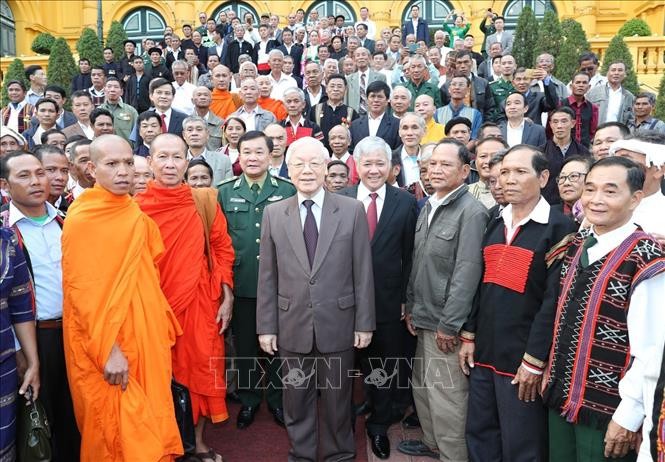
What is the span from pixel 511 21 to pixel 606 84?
1603cm

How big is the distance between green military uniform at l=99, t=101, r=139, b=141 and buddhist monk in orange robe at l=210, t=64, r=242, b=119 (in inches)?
43.0

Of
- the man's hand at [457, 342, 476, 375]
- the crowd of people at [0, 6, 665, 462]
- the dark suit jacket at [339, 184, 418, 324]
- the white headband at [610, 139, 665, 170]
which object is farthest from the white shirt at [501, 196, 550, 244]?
the dark suit jacket at [339, 184, 418, 324]

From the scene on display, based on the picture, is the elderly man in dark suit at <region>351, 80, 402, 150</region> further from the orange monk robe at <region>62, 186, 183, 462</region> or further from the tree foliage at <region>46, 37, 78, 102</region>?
the tree foliage at <region>46, 37, 78, 102</region>

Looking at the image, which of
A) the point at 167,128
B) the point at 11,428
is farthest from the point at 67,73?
the point at 11,428

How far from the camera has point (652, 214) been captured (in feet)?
9.75

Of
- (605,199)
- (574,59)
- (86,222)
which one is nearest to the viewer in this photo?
(605,199)

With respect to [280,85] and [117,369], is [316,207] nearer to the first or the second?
[117,369]

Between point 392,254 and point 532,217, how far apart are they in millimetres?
1034

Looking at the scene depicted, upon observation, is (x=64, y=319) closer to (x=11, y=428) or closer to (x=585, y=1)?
(x=11, y=428)

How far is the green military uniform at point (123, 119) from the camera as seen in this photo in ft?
24.7

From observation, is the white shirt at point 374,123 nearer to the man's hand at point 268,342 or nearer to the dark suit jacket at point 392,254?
the dark suit jacket at point 392,254

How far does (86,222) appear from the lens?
318 cm

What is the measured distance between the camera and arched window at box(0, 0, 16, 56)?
24.0 m

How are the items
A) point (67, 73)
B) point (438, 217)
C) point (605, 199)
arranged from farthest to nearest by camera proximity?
point (67, 73)
point (438, 217)
point (605, 199)
